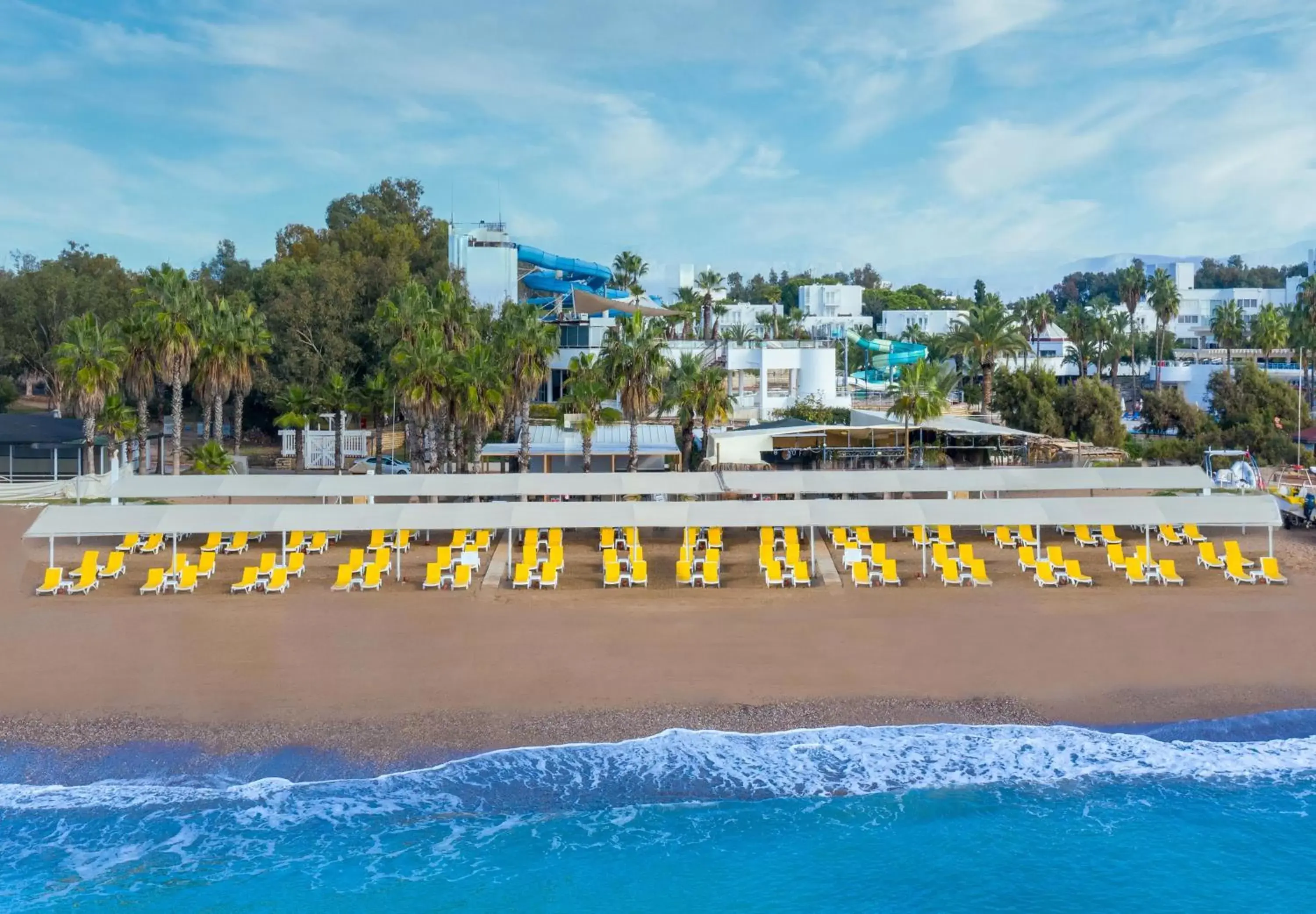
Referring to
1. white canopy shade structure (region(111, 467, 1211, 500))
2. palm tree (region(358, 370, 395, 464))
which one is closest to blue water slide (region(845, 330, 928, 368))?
palm tree (region(358, 370, 395, 464))

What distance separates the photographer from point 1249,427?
4172 centimetres

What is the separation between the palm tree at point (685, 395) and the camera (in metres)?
33.7

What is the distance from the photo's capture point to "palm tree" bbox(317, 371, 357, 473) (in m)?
37.5

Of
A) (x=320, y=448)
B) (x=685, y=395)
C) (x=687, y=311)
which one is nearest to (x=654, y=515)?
(x=685, y=395)

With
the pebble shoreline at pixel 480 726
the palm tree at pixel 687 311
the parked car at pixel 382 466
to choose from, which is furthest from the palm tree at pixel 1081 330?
the pebble shoreline at pixel 480 726

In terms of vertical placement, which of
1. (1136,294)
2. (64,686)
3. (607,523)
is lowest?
(64,686)

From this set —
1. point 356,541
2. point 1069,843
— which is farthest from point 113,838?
point 356,541

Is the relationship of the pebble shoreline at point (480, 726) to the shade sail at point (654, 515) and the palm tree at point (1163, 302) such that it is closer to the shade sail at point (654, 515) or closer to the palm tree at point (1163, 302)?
the shade sail at point (654, 515)

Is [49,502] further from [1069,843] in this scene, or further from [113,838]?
[1069,843]

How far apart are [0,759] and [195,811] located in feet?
9.94

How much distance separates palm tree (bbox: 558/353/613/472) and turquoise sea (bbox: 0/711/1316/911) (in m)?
17.1

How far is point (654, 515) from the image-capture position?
23.0 m

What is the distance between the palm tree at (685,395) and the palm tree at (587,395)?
2.64 metres

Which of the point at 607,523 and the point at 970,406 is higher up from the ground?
the point at 970,406
